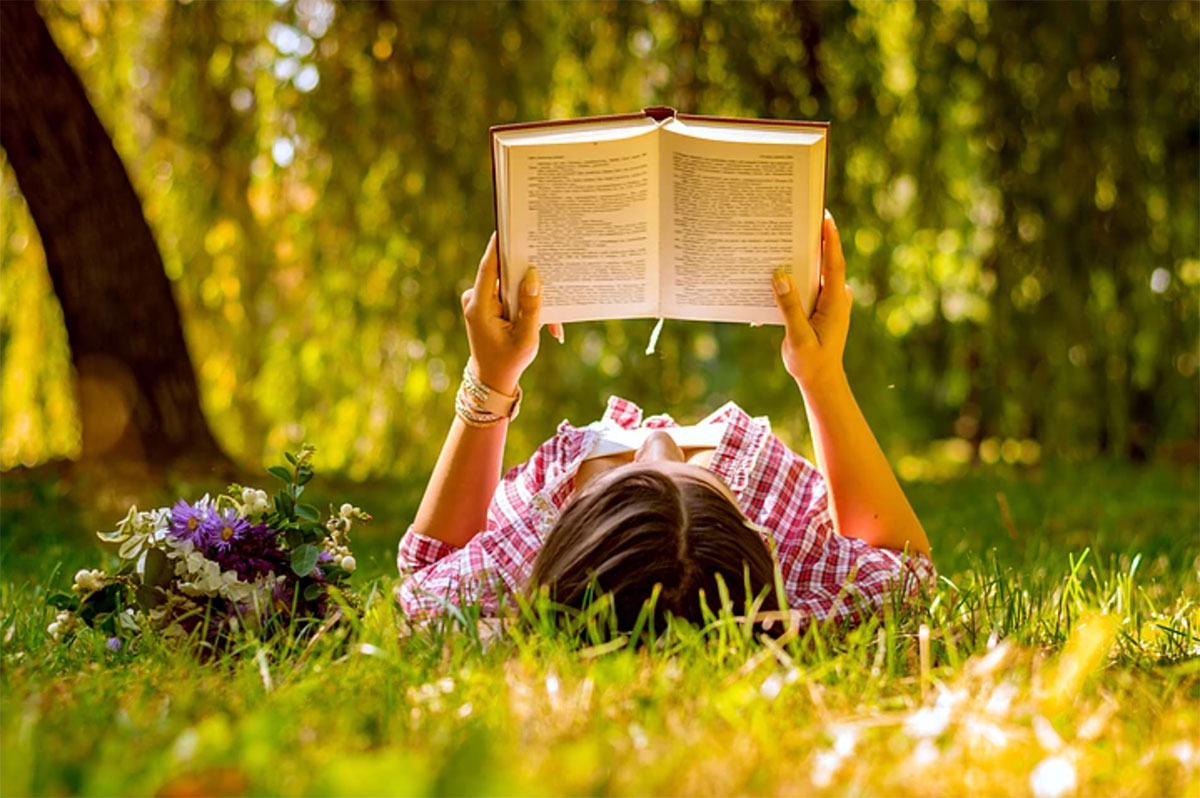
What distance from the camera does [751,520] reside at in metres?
1.79

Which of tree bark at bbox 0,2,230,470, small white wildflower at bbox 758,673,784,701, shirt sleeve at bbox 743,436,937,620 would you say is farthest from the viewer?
tree bark at bbox 0,2,230,470

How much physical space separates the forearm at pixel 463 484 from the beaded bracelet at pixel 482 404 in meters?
0.01

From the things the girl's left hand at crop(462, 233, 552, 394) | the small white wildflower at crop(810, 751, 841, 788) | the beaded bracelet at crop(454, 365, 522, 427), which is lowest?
the small white wildflower at crop(810, 751, 841, 788)

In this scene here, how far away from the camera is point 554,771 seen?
998mm

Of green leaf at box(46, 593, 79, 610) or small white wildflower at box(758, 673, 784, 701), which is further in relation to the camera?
green leaf at box(46, 593, 79, 610)

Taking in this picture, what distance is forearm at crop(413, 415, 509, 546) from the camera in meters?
1.88

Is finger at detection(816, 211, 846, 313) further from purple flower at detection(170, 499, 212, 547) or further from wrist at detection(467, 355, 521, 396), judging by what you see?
purple flower at detection(170, 499, 212, 547)

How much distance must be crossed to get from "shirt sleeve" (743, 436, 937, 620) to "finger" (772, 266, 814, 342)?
23cm

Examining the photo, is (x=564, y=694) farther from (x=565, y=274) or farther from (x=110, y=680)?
(x=565, y=274)

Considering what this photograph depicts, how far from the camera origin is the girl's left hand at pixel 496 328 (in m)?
1.75

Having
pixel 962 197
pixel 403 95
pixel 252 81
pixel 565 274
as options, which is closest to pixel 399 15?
pixel 403 95

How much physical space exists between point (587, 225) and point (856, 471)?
497 millimetres

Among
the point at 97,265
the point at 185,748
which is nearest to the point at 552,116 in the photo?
the point at 97,265

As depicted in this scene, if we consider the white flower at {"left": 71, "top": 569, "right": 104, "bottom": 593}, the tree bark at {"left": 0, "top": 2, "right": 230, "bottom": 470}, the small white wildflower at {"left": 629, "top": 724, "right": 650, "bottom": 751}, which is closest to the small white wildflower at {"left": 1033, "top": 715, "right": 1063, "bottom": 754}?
the small white wildflower at {"left": 629, "top": 724, "right": 650, "bottom": 751}
